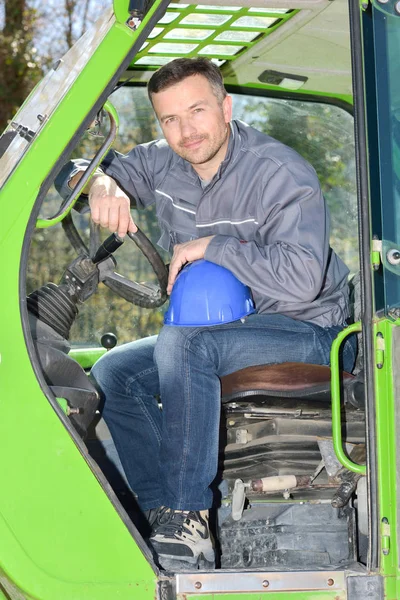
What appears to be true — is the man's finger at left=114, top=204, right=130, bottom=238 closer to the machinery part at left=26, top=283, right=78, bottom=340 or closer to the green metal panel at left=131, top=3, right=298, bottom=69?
the machinery part at left=26, top=283, right=78, bottom=340

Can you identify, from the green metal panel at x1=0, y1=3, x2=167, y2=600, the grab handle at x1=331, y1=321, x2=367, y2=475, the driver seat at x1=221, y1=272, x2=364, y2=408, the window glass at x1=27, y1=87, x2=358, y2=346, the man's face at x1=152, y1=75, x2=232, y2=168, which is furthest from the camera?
the window glass at x1=27, y1=87, x2=358, y2=346

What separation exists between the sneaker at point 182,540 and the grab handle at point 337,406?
1.41 ft

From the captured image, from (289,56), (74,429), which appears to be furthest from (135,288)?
(289,56)

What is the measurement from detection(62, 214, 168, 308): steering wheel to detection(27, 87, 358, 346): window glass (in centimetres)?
34

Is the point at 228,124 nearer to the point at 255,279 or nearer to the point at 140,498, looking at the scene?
the point at 255,279

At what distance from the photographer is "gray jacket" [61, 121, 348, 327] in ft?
8.77

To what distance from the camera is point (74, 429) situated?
2342 mm

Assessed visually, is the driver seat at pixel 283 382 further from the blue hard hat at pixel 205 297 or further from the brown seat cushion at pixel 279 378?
the blue hard hat at pixel 205 297

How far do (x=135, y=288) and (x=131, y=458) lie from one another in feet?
1.76

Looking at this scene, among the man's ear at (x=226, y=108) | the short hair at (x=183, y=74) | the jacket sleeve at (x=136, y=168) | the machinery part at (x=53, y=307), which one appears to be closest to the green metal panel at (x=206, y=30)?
the short hair at (x=183, y=74)

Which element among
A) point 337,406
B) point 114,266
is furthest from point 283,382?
point 114,266

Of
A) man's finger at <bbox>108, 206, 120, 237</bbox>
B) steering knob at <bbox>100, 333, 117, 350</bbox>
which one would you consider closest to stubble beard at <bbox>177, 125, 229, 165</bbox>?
man's finger at <bbox>108, 206, 120, 237</bbox>

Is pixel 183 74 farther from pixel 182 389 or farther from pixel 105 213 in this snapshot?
pixel 182 389

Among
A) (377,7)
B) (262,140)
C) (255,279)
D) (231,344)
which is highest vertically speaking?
(377,7)
